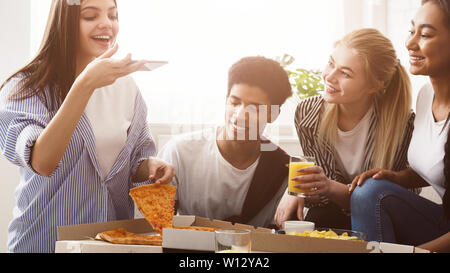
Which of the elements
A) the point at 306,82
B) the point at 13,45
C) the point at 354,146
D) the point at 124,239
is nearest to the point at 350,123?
the point at 354,146

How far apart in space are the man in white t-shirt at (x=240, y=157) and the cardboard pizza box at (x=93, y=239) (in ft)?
1.37

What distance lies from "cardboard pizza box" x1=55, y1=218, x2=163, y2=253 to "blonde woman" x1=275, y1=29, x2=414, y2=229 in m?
0.64

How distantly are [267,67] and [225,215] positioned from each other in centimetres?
63

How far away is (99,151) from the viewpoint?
1.84 m

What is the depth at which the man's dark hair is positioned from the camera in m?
1.99

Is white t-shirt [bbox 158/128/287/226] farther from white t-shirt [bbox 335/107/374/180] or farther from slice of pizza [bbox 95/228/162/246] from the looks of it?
slice of pizza [bbox 95/228/162/246]

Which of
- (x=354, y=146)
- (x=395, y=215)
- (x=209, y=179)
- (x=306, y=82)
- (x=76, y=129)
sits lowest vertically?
(x=395, y=215)

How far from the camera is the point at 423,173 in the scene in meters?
1.89

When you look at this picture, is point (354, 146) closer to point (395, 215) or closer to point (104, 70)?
point (395, 215)

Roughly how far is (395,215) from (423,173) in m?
0.21

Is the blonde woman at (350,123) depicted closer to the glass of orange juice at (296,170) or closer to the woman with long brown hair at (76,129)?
the glass of orange juice at (296,170)

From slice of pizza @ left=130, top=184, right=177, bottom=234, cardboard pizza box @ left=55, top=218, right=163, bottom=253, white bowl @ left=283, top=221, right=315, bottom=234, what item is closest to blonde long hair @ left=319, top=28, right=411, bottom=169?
white bowl @ left=283, top=221, right=315, bottom=234

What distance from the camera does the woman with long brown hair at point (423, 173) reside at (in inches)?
71.8
